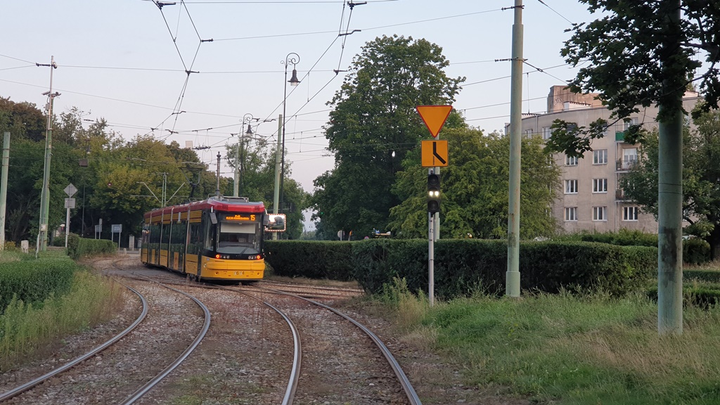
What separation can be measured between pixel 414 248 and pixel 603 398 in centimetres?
1113

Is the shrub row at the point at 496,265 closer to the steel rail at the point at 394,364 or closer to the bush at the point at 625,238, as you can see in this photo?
the steel rail at the point at 394,364

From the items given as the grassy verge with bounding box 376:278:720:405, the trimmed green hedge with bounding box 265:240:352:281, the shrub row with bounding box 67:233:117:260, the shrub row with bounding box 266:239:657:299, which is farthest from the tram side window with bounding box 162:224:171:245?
the grassy verge with bounding box 376:278:720:405

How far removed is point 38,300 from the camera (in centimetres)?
1414

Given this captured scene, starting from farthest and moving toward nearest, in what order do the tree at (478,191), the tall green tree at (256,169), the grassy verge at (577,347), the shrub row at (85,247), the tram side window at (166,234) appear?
the tall green tree at (256,169)
the shrub row at (85,247)
the tree at (478,191)
the tram side window at (166,234)
the grassy verge at (577,347)

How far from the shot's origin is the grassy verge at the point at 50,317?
35.7ft

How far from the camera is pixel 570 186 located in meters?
72.1

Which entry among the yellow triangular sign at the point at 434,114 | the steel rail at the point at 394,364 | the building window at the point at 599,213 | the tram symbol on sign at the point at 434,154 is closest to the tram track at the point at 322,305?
the steel rail at the point at 394,364

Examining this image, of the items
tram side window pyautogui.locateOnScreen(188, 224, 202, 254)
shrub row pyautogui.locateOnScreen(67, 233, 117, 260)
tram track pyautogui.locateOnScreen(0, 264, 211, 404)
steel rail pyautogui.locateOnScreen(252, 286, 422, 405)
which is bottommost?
tram track pyautogui.locateOnScreen(0, 264, 211, 404)

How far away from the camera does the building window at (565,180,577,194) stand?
2825 inches

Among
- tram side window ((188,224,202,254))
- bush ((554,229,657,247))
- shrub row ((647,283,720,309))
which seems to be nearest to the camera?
shrub row ((647,283,720,309))

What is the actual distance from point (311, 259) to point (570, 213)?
148 ft

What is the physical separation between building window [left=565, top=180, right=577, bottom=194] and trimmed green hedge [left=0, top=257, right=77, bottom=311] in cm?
6130

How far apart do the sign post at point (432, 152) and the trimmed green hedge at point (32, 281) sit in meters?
7.76

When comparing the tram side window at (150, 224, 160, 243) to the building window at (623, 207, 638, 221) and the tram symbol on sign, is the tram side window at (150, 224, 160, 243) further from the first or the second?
the building window at (623, 207, 638, 221)
